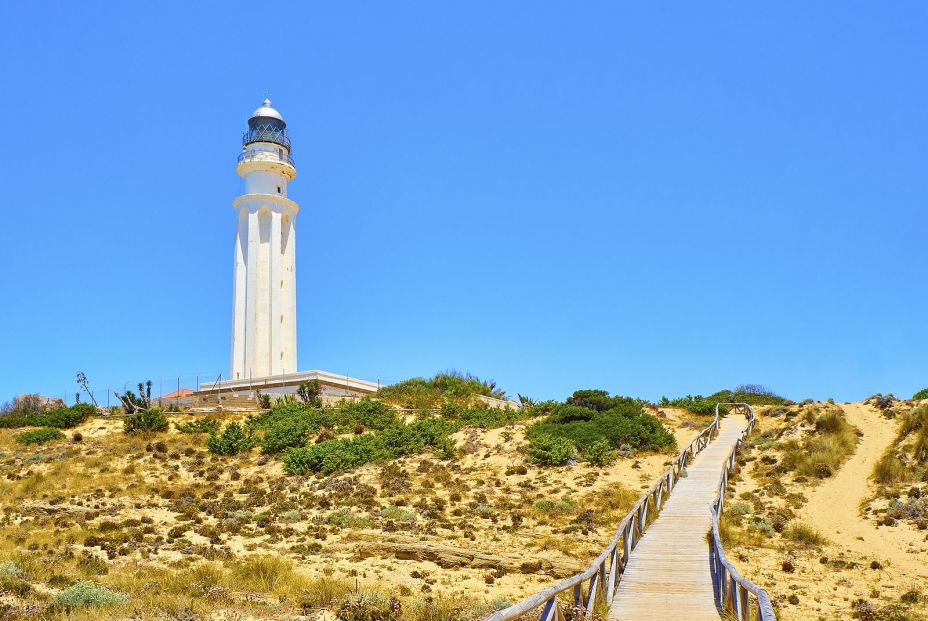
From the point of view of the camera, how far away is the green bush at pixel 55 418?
41781 millimetres

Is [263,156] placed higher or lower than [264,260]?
higher

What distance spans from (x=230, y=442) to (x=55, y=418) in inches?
503

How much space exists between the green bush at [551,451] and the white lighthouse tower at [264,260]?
2575cm

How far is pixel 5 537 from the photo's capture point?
2123 cm

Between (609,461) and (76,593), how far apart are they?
2073 cm

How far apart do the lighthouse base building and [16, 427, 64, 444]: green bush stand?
12140 mm

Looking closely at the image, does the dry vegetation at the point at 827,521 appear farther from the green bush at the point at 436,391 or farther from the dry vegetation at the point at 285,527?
the green bush at the point at 436,391

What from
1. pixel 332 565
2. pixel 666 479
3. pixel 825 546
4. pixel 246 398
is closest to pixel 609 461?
pixel 666 479

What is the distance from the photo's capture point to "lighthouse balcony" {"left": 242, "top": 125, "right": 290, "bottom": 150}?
55469 mm

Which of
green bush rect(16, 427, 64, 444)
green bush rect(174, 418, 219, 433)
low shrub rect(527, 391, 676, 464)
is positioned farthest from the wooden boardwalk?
green bush rect(16, 427, 64, 444)

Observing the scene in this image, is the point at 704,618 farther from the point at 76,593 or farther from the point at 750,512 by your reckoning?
the point at 750,512

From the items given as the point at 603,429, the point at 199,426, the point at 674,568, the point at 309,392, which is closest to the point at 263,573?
the point at 674,568

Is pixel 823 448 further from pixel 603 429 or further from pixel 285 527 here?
pixel 285 527

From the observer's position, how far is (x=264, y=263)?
176 ft
